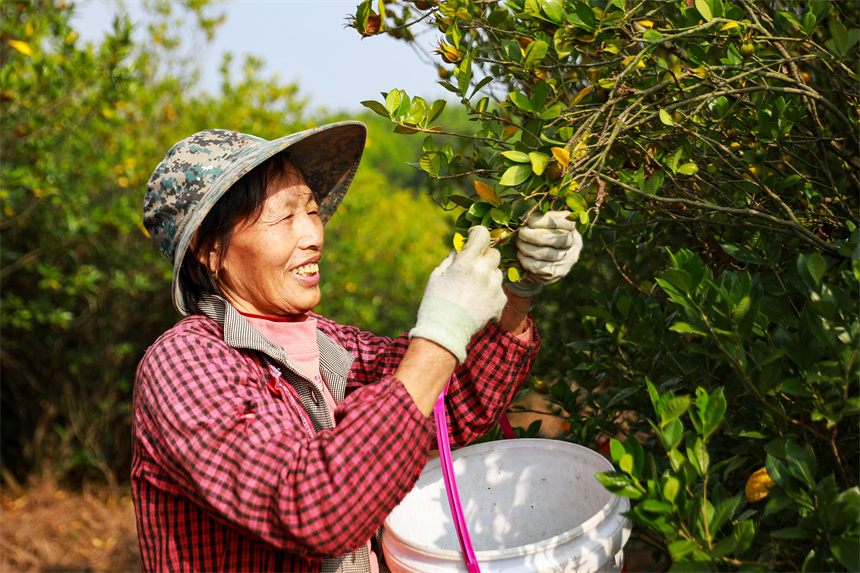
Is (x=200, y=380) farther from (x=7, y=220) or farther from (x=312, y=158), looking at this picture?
(x=7, y=220)

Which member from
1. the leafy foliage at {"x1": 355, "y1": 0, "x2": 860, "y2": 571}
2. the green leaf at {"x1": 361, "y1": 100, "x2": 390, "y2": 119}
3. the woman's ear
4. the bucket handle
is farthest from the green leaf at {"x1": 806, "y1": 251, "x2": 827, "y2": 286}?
the woman's ear

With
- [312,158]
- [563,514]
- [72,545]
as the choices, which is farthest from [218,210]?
[72,545]

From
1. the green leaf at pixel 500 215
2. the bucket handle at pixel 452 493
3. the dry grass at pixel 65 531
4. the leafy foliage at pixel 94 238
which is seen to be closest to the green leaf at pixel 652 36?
the green leaf at pixel 500 215

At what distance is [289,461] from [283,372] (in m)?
0.47

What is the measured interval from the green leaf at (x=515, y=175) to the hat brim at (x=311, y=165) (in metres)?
0.61

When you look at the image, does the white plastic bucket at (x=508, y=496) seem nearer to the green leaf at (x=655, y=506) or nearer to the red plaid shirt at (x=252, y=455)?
the red plaid shirt at (x=252, y=455)

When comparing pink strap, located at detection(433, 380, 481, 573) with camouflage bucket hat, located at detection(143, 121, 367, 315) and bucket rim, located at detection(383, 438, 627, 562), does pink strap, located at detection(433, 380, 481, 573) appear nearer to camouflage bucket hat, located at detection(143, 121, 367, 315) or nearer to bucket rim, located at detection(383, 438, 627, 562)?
bucket rim, located at detection(383, 438, 627, 562)

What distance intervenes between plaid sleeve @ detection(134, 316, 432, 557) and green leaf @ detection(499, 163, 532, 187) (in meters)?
0.45

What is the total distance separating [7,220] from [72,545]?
91.4 inches

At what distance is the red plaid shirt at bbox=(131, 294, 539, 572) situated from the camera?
4.00 feet

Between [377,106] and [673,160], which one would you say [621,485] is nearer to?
[673,160]

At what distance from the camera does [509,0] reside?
5.33ft

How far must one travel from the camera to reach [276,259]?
5.66ft

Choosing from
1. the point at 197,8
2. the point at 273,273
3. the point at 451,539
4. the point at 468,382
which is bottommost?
the point at 451,539
